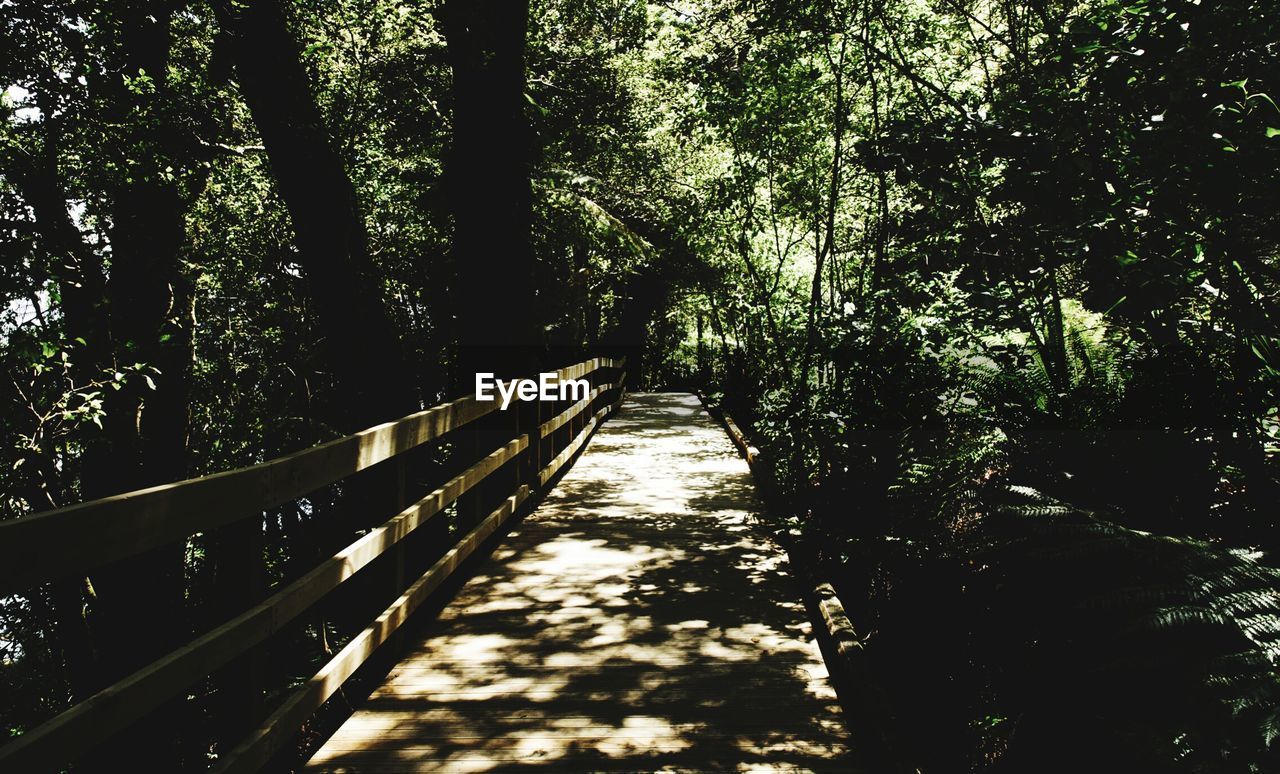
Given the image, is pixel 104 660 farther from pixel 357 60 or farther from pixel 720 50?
pixel 720 50

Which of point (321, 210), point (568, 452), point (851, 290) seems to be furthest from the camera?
point (568, 452)

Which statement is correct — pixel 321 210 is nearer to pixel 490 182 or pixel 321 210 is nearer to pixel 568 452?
pixel 490 182

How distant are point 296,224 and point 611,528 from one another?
11.5 feet

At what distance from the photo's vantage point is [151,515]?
201 centimetres

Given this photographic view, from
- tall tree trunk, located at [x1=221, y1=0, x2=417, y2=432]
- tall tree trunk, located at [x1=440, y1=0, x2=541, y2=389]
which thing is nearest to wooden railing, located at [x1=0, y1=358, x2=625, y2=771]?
tall tree trunk, located at [x1=440, y1=0, x2=541, y2=389]

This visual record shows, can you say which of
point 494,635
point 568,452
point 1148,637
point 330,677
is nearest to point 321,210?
point 494,635

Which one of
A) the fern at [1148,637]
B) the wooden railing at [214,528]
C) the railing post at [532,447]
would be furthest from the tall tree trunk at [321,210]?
the fern at [1148,637]

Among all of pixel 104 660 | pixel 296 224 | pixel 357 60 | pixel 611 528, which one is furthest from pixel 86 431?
pixel 611 528

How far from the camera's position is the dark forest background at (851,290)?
10.8ft

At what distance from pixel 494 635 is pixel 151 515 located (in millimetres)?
2469

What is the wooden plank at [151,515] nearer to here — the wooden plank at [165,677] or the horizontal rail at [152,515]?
the horizontal rail at [152,515]

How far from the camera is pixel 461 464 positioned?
6121 millimetres

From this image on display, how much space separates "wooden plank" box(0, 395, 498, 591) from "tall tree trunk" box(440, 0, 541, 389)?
11.6 ft

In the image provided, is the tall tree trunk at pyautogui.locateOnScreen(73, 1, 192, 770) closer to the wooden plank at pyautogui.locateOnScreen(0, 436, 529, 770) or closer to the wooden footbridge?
the wooden footbridge
